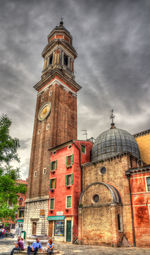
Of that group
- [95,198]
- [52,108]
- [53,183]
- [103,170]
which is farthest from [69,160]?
[52,108]

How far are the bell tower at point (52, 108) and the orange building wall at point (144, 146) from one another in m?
14.1

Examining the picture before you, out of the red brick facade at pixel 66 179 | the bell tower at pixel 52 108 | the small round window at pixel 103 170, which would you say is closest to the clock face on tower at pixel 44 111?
the bell tower at pixel 52 108

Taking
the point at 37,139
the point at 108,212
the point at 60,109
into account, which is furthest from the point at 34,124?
the point at 108,212

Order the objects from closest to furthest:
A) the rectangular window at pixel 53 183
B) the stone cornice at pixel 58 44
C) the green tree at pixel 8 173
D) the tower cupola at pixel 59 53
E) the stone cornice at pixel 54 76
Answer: the green tree at pixel 8 173
the rectangular window at pixel 53 183
the stone cornice at pixel 54 76
the tower cupola at pixel 59 53
the stone cornice at pixel 58 44

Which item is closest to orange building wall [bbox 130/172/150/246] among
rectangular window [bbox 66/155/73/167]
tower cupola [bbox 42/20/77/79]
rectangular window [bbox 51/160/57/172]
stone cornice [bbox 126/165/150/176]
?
stone cornice [bbox 126/165/150/176]

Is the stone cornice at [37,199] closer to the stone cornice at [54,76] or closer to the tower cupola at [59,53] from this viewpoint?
the stone cornice at [54,76]

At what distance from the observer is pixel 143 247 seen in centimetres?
2159

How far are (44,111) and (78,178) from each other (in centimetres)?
1974

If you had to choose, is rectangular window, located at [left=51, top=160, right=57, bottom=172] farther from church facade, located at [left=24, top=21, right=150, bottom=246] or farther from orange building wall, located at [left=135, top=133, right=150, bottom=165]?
orange building wall, located at [left=135, top=133, right=150, bottom=165]

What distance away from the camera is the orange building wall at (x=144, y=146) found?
35.8m

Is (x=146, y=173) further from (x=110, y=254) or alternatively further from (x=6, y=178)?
(x=6, y=178)

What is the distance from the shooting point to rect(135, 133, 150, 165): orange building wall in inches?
1411

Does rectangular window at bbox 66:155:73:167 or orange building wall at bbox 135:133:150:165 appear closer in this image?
rectangular window at bbox 66:155:73:167

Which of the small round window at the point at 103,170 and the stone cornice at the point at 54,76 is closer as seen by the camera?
the small round window at the point at 103,170
